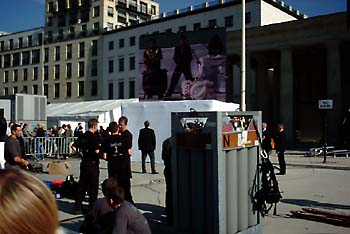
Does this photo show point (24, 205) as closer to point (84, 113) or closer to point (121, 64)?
point (84, 113)

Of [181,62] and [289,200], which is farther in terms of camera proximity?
[181,62]

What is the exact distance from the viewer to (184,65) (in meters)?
33.0

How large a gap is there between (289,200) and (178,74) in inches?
974

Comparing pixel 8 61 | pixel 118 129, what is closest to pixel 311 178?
pixel 118 129

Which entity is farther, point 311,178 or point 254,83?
point 254,83

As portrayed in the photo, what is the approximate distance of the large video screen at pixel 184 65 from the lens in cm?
3072

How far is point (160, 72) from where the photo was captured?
112 ft

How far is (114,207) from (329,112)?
108 ft

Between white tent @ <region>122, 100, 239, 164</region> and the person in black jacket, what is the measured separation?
46.1 feet

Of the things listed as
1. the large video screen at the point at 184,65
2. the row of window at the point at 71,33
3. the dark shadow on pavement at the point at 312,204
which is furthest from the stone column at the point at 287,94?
the row of window at the point at 71,33

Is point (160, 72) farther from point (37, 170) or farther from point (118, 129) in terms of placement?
point (118, 129)

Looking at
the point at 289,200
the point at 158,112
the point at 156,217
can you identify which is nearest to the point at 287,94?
the point at 158,112

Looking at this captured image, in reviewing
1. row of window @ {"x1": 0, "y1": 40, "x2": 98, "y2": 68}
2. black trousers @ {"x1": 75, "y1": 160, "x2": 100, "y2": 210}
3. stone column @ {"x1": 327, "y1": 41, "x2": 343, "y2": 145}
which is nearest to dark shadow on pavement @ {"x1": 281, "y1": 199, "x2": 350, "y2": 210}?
black trousers @ {"x1": 75, "y1": 160, "x2": 100, "y2": 210}

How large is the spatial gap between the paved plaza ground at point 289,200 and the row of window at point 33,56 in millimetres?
59004
